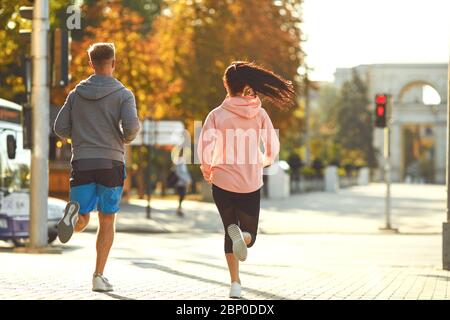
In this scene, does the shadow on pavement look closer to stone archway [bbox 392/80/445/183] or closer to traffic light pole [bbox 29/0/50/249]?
traffic light pole [bbox 29/0/50/249]

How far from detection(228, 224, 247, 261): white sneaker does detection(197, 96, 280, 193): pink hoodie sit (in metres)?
0.33

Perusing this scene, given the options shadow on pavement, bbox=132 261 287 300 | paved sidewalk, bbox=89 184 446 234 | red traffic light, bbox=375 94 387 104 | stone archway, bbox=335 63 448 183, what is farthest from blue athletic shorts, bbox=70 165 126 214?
stone archway, bbox=335 63 448 183

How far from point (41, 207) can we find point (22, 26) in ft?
18.6

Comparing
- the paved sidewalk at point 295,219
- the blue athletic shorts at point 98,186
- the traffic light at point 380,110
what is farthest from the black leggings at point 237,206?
the traffic light at point 380,110

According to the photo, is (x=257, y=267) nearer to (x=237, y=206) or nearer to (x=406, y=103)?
(x=237, y=206)

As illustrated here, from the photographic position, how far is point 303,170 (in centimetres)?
5922

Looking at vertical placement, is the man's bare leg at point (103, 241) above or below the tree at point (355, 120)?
below

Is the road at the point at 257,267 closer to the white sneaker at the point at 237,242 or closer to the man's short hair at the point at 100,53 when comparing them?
the white sneaker at the point at 237,242

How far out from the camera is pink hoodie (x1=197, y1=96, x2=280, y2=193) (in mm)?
8570

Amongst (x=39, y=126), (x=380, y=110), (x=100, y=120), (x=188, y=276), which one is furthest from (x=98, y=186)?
(x=380, y=110)

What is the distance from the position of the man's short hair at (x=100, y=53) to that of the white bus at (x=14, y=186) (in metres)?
9.84

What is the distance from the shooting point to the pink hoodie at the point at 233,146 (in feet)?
28.1

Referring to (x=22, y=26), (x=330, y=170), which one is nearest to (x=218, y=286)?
(x=22, y=26)

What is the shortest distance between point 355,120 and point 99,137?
367ft
